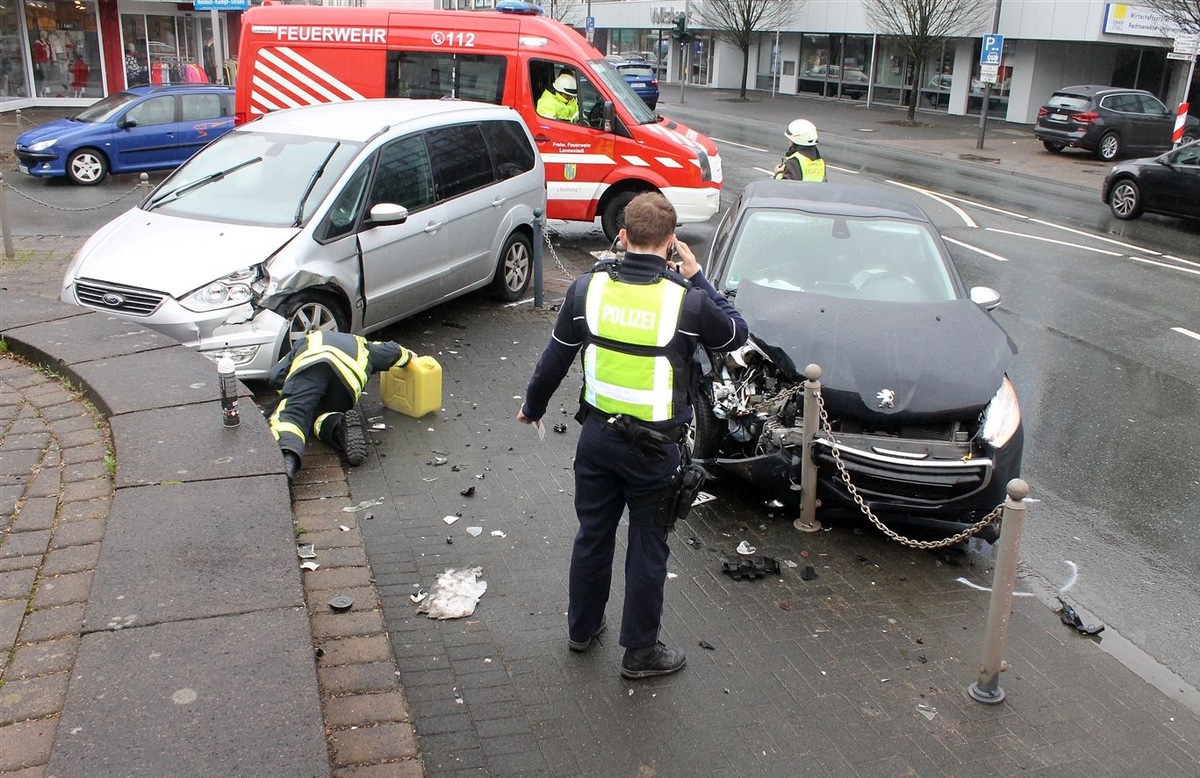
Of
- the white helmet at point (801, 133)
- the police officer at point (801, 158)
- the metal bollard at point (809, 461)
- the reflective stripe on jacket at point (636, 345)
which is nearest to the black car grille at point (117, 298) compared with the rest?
the reflective stripe on jacket at point (636, 345)

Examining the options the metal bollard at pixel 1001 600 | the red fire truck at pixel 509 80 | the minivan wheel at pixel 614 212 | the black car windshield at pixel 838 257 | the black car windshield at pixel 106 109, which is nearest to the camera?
the metal bollard at pixel 1001 600

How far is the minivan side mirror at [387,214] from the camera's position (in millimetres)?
8016

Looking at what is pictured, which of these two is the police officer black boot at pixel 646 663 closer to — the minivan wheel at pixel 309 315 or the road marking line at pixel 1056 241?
the minivan wheel at pixel 309 315

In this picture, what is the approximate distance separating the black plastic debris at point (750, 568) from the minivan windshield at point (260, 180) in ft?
14.2

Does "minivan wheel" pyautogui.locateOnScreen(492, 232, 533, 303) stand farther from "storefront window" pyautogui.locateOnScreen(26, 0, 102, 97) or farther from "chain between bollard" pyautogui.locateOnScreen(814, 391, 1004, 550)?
"storefront window" pyautogui.locateOnScreen(26, 0, 102, 97)

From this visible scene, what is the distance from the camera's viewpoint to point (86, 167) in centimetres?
1816

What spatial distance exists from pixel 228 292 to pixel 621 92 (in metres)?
8.08

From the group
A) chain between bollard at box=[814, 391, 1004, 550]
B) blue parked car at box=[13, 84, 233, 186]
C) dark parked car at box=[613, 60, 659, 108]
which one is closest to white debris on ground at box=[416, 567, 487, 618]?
chain between bollard at box=[814, 391, 1004, 550]

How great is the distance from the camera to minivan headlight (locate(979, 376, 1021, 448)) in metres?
5.57

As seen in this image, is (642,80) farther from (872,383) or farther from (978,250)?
(872,383)

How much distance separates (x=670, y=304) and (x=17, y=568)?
2930 millimetres

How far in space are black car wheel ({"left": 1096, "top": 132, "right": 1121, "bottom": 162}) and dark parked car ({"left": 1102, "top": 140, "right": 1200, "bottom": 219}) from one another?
8468mm

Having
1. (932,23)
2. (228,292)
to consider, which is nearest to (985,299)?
Result: (228,292)

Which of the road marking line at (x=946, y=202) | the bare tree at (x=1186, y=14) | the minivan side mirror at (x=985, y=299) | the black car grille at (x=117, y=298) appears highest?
the bare tree at (x=1186, y=14)
